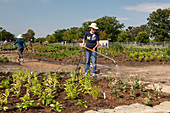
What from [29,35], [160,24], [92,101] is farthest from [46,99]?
[29,35]

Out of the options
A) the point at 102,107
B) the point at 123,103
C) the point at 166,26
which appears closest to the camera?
the point at 102,107

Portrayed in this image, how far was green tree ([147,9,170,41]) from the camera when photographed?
2060 inches

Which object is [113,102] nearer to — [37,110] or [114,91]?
[114,91]

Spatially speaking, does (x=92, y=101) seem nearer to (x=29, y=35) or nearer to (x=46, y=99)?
(x=46, y=99)

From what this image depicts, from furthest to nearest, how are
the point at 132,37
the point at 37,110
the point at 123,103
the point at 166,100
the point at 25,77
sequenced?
the point at 132,37
the point at 25,77
the point at 166,100
the point at 123,103
the point at 37,110

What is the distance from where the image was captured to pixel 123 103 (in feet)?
12.2

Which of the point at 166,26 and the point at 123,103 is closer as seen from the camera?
the point at 123,103

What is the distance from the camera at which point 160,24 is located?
53.4 metres

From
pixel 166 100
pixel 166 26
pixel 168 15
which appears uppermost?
pixel 168 15

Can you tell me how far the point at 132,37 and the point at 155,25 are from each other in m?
38.9

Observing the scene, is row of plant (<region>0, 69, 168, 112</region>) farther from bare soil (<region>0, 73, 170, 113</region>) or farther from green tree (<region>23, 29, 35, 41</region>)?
green tree (<region>23, 29, 35, 41</region>)

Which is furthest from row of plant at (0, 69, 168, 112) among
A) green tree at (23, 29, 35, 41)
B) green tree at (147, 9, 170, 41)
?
green tree at (23, 29, 35, 41)

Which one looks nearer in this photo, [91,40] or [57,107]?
[57,107]

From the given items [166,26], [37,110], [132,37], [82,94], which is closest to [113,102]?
[82,94]
